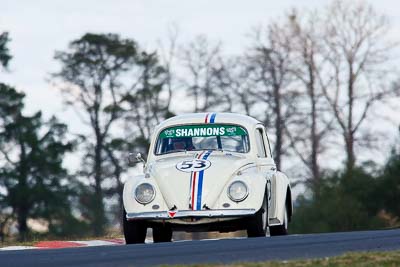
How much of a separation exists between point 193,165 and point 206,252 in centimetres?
443

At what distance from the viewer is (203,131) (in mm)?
19250

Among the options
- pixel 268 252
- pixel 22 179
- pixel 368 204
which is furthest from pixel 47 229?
pixel 268 252

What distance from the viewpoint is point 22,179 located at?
56312 mm

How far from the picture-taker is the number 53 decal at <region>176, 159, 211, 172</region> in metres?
17.8

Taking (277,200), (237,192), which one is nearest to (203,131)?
(277,200)

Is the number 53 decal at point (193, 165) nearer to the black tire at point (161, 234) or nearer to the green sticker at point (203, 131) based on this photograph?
the green sticker at point (203, 131)

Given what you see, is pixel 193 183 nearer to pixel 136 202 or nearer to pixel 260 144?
pixel 136 202

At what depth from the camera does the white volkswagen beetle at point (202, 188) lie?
693 inches

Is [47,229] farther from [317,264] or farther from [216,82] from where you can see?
[317,264]

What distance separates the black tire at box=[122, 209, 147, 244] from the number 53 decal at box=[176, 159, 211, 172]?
0.94 metres

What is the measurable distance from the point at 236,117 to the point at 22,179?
3757 cm

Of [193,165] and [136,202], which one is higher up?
[193,165]

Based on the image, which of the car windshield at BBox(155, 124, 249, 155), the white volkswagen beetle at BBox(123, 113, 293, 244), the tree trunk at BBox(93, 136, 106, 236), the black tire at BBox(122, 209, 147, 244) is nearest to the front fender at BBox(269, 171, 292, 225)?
the white volkswagen beetle at BBox(123, 113, 293, 244)

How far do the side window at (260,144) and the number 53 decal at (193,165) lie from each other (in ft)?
4.97
